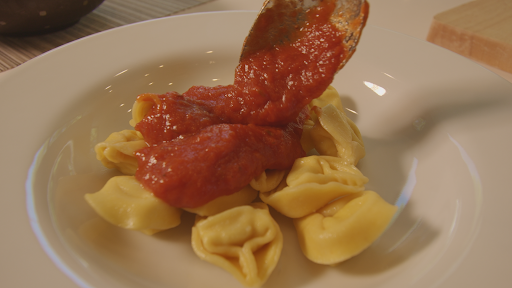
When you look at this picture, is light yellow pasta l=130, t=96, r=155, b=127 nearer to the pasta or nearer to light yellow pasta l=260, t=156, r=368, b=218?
the pasta

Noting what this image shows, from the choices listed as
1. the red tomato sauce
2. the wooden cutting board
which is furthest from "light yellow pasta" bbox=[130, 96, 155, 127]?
the wooden cutting board

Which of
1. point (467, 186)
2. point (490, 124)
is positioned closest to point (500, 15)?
point (490, 124)

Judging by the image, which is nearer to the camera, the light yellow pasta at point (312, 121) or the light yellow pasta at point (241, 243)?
the light yellow pasta at point (241, 243)

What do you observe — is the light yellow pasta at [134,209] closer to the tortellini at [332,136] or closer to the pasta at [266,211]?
the pasta at [266,211]

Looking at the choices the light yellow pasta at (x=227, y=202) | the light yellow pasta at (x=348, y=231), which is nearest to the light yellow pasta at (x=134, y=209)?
the light yellow pasta at (x=227, y=202)

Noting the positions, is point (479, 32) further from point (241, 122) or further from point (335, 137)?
point (241, 122)
